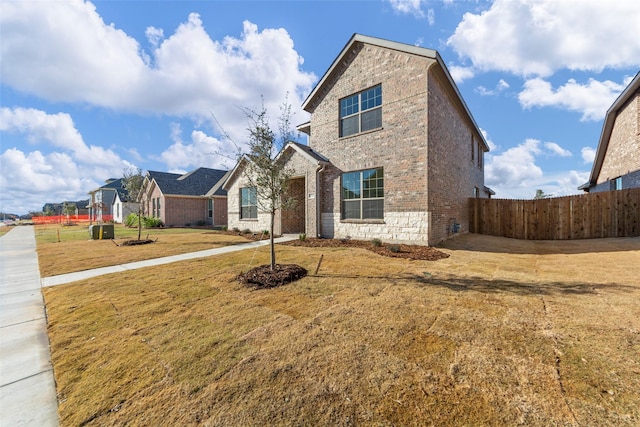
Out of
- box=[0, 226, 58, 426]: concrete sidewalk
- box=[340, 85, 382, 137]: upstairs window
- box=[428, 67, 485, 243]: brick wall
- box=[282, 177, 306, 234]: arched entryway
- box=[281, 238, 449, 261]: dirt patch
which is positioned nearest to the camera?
box=[0, 226, 58, 426]: concrete sidewalk

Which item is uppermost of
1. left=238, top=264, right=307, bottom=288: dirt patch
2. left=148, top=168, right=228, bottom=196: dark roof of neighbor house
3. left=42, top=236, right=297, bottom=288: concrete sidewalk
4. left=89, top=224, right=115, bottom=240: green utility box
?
left=148, top=168, right=228, bottom=196: dark roof of neighbor house

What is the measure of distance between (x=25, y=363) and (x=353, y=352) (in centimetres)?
374

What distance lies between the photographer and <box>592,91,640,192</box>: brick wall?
12796 mm

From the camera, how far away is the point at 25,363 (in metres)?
2.95

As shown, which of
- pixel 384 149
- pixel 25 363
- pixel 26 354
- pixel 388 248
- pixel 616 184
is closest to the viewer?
pixel 25 363

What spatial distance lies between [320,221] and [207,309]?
8.42m

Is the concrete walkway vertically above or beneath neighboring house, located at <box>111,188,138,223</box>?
beneath

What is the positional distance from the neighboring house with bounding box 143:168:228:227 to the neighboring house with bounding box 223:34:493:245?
→ 15058 millimetres

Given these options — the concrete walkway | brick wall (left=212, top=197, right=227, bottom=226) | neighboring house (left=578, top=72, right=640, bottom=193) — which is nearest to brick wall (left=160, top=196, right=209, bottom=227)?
brick wall (left=212, top=197, right=227, bottom=226)

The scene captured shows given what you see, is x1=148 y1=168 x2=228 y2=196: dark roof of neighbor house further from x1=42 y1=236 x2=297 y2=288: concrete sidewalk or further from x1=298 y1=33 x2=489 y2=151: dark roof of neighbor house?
x1=42 y1=236 x2=297 y2=288: concrete sidewalk

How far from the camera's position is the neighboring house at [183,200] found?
997 inches

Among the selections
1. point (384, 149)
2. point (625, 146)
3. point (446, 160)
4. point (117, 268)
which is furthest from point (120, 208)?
point (625, 146)

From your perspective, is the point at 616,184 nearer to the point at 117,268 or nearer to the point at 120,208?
the point at 117,268

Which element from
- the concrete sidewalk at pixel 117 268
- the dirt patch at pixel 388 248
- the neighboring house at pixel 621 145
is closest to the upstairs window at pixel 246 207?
the dirt patch at pixel 388 248
